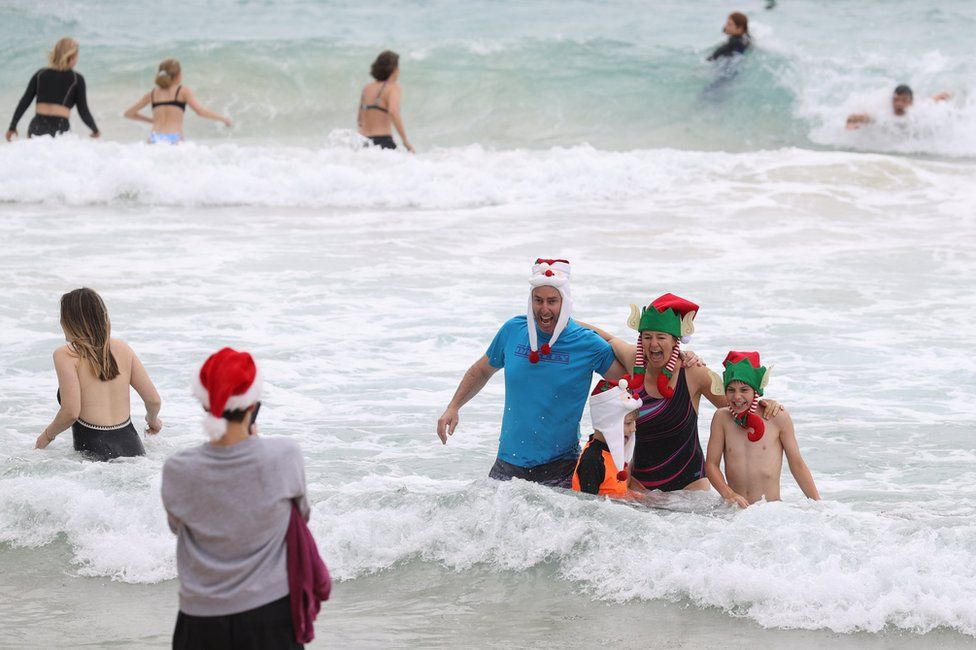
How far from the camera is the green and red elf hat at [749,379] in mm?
5781

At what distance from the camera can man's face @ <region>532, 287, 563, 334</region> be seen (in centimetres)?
566

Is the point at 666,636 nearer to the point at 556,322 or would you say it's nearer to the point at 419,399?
the point at 556,322

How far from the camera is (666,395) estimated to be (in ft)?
19.0

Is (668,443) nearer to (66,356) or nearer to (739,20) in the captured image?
(66,356)

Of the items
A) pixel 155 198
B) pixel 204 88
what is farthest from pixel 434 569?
pixel 204 88

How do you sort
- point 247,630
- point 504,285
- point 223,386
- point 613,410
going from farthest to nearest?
point 504,285 → point 613,410 → point 247,630 → point 223,386

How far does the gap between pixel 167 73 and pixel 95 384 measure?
35.2 feet

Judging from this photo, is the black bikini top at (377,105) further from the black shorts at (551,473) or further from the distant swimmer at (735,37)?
the black shorts at (551,473)

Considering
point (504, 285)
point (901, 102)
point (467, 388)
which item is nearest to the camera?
point (467, 388)

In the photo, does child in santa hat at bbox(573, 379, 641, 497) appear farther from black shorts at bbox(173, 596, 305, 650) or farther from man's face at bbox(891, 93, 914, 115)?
man's face at bbox(891, 93, 914, 115)

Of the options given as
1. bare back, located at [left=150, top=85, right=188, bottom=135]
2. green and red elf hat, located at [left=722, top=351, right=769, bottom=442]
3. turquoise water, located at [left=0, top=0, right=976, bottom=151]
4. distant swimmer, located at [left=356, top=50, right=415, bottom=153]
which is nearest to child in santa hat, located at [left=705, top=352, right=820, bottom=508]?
green and red elf hat, located at [left=722, top=351, right=769, bottom=442]

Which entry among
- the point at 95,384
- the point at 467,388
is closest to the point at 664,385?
the point at 467,388

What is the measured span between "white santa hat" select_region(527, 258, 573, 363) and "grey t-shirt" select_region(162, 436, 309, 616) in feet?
7.78

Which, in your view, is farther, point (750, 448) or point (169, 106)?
point (169, 106)
